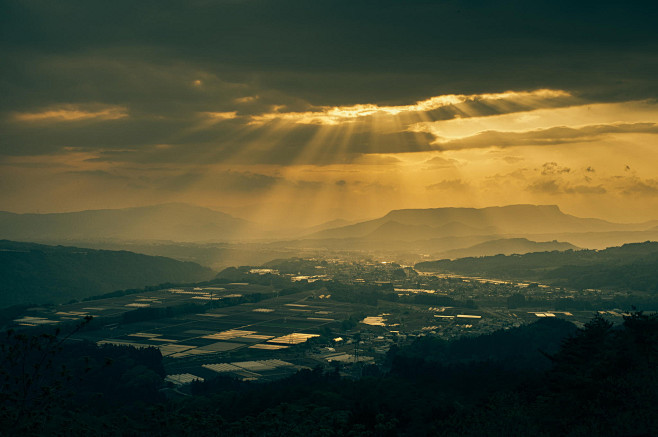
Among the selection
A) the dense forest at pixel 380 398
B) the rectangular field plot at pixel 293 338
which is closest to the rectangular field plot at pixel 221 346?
the rectangular field plot at pixel 293 338

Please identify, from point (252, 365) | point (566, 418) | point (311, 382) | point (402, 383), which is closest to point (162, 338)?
point (252, 365)

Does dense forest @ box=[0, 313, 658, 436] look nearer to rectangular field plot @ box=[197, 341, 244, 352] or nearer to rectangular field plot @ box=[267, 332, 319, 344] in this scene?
rectangular field plot @ box=[197, 341, 244, 352]

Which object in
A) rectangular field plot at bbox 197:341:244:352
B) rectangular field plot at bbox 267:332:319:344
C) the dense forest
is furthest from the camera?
rectangular field plot at bbox 267:332:319:344

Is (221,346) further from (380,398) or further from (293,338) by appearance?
(380,398)

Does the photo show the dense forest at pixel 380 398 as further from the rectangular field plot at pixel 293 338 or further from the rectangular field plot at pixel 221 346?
the rectangular field plot at pixel 293 338

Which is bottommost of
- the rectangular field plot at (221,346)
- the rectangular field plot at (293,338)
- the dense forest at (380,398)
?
the rectangular field plot at (293,338)

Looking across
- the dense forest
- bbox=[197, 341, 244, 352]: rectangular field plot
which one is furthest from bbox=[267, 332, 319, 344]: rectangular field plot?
the dense forest

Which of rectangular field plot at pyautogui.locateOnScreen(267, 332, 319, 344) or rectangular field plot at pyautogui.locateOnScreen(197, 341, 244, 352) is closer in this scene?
rectangular field plot at pyautogui.locateOnScreen(197, 341, 244, 352)

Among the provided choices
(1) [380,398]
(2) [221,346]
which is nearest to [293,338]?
(2) [221,346]

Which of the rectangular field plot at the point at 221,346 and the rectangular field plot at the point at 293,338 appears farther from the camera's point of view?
the rectangular field plot at the point at 293,338
